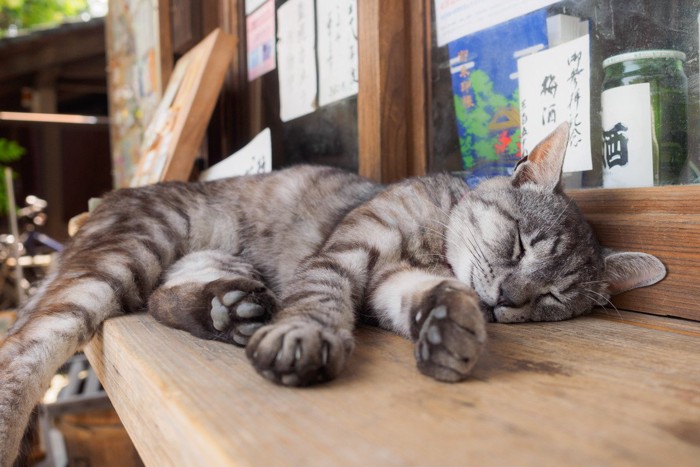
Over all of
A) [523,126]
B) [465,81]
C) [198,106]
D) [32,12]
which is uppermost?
[32,12]

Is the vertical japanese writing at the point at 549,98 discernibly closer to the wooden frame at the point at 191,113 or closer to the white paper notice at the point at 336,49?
the white paper notice at the point at 336,49

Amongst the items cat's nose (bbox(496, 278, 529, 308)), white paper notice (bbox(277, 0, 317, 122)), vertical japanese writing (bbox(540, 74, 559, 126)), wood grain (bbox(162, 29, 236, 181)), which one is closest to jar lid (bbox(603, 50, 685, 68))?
vertical japanese writing (bbox(540, 74, 559, 126))

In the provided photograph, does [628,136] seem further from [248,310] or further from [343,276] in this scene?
[248,310]

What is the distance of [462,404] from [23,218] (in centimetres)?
795

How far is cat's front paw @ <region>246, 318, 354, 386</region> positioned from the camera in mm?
826

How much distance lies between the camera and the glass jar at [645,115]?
4.12ft

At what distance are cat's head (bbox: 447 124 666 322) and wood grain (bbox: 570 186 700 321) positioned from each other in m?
→ 0.03

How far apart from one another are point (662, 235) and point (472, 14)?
2.87 ft

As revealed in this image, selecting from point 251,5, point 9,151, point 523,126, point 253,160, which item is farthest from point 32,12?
point 523,126

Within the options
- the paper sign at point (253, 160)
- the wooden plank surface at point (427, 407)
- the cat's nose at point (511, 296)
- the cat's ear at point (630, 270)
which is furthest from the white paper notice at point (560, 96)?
the paper sign at point (253, 160)

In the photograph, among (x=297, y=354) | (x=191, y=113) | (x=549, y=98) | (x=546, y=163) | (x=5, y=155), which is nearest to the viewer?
(x=297, y=354)

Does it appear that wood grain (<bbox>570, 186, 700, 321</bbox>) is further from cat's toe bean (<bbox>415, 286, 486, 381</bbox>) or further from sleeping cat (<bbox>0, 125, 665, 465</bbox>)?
cat's toe bean (<bbox>415, 286, 486, 381</bbox>)

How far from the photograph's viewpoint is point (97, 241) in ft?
5.34

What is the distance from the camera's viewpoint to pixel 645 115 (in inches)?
51.0
